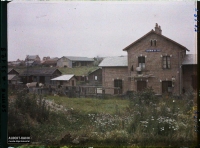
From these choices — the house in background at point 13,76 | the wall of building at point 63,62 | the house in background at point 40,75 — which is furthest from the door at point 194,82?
the house in background at point 13,76

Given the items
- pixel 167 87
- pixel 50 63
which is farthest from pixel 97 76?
pixel 167 87

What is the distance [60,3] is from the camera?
7660 mm

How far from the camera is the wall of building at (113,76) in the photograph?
807 cm

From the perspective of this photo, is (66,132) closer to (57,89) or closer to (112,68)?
(57,89)

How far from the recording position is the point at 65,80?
819cm

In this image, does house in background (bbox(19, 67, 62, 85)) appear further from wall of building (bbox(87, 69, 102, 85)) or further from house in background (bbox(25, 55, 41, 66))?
wall of building (bbox(87, 69, 102, 85))

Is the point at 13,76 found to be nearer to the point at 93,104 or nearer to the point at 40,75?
the point at 40,75

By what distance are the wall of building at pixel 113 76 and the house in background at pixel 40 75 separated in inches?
56.1

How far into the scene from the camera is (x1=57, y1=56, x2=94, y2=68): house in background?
7.89 metres

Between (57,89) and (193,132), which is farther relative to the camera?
(57,89)

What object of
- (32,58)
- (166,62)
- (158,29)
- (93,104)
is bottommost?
(93,104)

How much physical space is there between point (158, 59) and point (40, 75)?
3717 mm

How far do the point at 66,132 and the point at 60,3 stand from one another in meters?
3.87

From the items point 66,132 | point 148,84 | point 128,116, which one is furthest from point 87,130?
point 148,84
